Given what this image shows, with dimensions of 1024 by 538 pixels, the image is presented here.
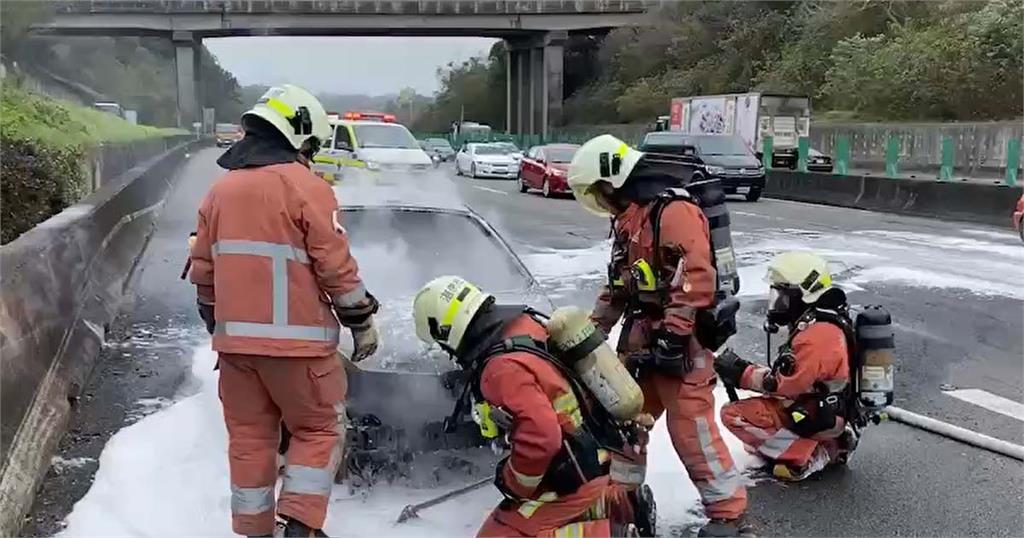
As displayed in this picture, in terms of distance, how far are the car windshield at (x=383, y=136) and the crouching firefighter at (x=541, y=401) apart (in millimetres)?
16334

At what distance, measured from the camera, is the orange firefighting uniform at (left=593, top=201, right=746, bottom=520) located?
158 inches

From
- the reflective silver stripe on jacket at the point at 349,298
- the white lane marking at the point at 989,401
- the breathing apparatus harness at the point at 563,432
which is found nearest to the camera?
the breathing apparatus harness at the point at 563,432

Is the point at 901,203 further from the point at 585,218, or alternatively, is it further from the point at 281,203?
the point at 281,203

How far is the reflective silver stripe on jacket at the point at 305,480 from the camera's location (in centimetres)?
366

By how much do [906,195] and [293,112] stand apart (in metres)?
18.4

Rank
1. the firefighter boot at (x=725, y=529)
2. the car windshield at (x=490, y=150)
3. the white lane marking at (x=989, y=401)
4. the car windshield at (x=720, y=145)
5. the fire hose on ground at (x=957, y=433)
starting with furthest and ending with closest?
the car windshield at (x=490, y=150), the car windshield at (x=720, y=145), the white lane marking at (x=989, y=401), the fire hose on ground at (x=957, y=433), the firefighter boot at (x=725, y=529)

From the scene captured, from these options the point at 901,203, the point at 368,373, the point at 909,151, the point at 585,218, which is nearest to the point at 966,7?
the point at 909,151

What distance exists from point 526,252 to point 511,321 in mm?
9469

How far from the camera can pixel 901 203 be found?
20.1 meters

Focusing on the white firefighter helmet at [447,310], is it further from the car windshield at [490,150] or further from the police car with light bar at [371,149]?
the car windshield at [490,150]

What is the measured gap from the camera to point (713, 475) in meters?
4.10

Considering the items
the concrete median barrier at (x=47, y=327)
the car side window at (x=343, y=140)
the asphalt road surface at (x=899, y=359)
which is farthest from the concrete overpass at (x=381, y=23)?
the concrete median barrier at (x=47, y=327)

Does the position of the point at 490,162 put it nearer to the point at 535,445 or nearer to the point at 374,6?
the point at 374,6

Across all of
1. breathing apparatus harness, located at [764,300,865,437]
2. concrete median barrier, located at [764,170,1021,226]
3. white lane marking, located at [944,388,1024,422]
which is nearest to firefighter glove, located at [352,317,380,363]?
breathing apparatus harness, located at [764,300,865,437]
